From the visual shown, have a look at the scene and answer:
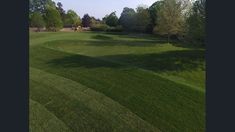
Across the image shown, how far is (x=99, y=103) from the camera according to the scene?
1121 centimetres

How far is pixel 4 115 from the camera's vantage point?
209 centimetres

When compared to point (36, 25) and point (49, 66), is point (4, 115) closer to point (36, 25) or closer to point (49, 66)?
point (49, 66)

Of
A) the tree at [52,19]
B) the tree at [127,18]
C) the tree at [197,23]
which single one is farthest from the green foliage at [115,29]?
the tree at [197,23]

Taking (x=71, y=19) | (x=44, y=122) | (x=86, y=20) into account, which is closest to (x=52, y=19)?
(x=71, y=19)

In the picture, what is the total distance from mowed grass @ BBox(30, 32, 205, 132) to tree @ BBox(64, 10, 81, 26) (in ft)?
97.3

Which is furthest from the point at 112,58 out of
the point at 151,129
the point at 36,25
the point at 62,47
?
the point at 36,25

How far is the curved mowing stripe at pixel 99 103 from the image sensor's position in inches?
380

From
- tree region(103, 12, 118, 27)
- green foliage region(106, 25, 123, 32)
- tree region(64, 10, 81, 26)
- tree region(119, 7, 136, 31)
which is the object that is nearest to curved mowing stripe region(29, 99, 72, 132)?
tree region(119, 7, 136, 31)

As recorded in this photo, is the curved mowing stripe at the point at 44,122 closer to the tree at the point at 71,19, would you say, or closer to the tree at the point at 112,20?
the tree at the point at 112,20

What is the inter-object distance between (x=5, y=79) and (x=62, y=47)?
69.8 feet

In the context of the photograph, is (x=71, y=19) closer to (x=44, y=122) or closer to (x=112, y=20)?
(x=112, y=20)

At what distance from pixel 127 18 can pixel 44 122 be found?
34101 mm

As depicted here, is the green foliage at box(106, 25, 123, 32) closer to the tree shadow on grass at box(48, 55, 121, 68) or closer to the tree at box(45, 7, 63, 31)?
the tree at box(45, 7, 63, 31)

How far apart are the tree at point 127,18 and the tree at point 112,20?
1163 millimetres
